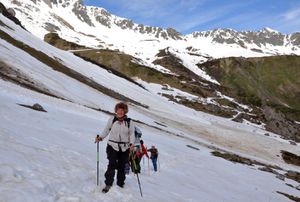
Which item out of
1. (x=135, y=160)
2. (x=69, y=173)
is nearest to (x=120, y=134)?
(x=69, y=173)

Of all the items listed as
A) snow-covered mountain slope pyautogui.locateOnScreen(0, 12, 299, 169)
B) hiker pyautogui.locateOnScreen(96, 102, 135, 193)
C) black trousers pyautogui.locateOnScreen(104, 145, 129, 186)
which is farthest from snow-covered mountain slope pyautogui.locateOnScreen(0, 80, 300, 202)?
snow-covered mountain slope pyautogui.locateOnScreen(0, 12, 299, 169)

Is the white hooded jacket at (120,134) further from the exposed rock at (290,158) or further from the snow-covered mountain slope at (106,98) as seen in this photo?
the exposed rock at (290,158)

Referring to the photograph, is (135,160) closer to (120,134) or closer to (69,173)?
(69,173)

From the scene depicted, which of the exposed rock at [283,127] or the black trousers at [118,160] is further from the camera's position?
the exposed rock at [283,127]

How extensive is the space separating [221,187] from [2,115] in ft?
42.4

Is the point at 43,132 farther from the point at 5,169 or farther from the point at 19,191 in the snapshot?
the point at 19,191

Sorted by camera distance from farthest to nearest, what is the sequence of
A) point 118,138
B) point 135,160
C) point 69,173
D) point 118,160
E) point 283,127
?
point 283,127 → point 135,160 → point 69,173 → point 118,160 → point 118,138

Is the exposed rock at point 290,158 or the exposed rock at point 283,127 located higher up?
the exposed rock at point 283,127

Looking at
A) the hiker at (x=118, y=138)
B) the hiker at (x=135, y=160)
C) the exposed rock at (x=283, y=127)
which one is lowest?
the hiker at (x=135, y=160)

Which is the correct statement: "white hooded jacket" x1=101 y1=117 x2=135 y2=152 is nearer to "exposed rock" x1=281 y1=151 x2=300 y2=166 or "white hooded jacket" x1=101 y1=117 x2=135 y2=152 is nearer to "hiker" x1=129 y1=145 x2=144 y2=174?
"hiker" x1=129 y1=145 x2=144 y2=174

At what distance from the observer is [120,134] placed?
13.6 metres

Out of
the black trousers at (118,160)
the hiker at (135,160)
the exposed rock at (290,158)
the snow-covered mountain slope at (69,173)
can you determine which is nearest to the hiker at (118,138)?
the black trousers at (118,160)

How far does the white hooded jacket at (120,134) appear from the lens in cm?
1357

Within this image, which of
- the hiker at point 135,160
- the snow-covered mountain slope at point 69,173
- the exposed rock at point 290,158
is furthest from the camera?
the exposed rock at point 290,158
